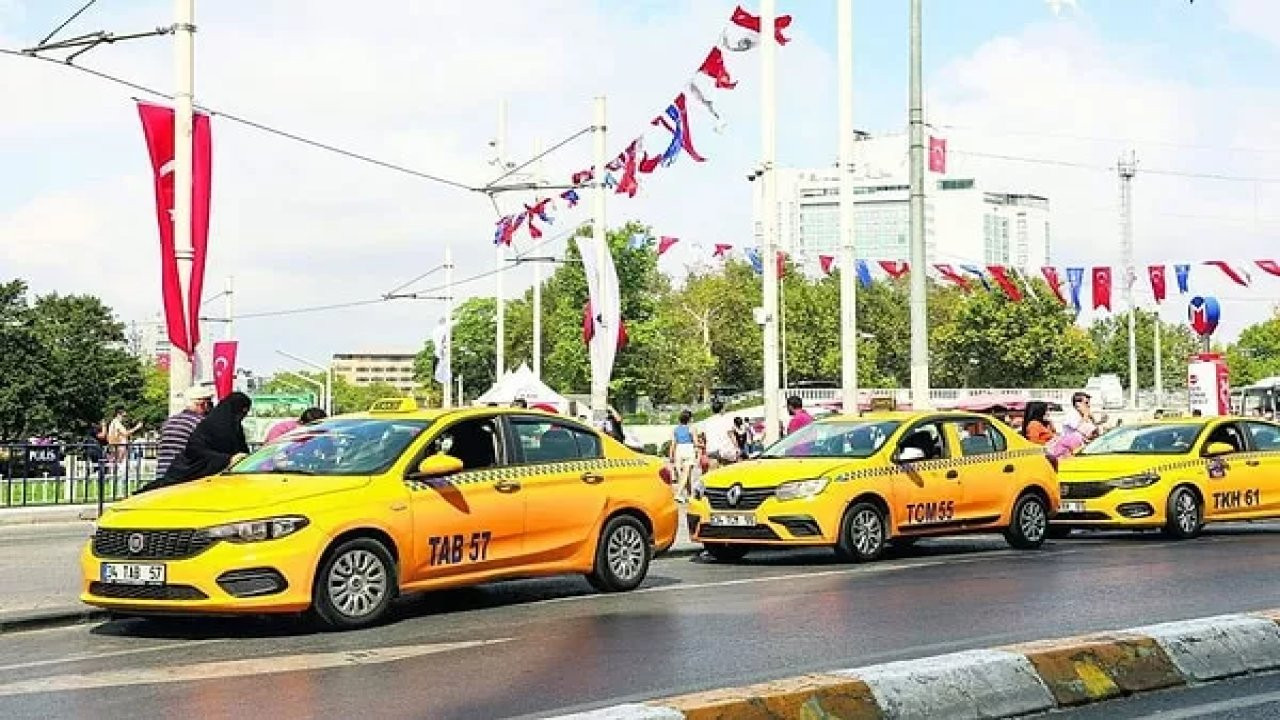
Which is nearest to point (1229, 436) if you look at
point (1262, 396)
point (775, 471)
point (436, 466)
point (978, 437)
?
point (978, 437)

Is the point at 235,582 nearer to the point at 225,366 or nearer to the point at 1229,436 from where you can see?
the point at 225,366

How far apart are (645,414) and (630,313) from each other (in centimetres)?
1622

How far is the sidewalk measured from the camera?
1209 cm

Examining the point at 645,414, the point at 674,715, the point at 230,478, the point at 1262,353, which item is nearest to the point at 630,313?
the point at 645,414

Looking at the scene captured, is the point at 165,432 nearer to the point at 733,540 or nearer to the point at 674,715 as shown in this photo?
the point at 733,540

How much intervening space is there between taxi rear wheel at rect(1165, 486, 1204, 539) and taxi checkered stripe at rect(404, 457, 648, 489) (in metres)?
8.29

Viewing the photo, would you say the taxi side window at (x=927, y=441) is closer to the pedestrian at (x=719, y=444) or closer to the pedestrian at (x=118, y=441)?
the pedestrian at (x=719, y=444)

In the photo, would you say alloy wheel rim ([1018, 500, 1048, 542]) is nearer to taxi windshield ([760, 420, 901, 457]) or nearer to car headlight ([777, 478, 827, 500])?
taxi windshield ([760, 420, 901, 457])

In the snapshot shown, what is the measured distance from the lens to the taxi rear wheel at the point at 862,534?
15828 mm

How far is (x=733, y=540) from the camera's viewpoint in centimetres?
1596

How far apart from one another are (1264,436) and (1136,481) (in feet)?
8.13

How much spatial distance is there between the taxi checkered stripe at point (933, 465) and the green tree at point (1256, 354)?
10114cm

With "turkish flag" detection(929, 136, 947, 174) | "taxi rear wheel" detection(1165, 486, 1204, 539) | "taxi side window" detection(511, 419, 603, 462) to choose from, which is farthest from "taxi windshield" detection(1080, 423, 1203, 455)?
"taxi side window" detection(511, 419, 603, 462)

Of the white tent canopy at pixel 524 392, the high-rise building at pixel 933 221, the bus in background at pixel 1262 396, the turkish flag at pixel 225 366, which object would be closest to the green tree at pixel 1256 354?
the high-rise building at pixel 933 221
